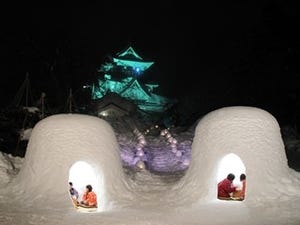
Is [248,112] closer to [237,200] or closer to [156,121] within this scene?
[237,200]

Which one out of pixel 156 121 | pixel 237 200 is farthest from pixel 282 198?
pixel 156 121

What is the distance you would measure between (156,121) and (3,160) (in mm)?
22845

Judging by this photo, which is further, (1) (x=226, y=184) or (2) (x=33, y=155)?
(2) (x=33, y=155)

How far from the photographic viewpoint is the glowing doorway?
35.9ft

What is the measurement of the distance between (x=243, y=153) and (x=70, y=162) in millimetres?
4034

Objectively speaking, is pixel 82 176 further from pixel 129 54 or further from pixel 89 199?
pixel 129 54

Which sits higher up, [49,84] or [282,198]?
[49,84]

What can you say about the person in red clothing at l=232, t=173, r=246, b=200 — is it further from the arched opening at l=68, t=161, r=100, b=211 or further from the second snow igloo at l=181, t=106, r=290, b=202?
the arched opening at l=68, t=161, r=100, b=211

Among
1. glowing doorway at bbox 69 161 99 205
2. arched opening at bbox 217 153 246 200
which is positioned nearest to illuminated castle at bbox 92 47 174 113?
glowing doorway at bbox 69 161 99 205

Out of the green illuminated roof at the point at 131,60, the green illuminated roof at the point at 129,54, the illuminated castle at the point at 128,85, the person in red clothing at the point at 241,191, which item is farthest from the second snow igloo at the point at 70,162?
the green illuminated roof at the point at 129,54

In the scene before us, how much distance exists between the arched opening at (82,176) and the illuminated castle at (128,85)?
29190 millimetres

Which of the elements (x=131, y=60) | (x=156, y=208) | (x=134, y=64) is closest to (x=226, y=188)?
(x=156, y=208)

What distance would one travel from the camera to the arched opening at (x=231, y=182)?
10.8 metres

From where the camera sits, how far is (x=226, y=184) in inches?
426
